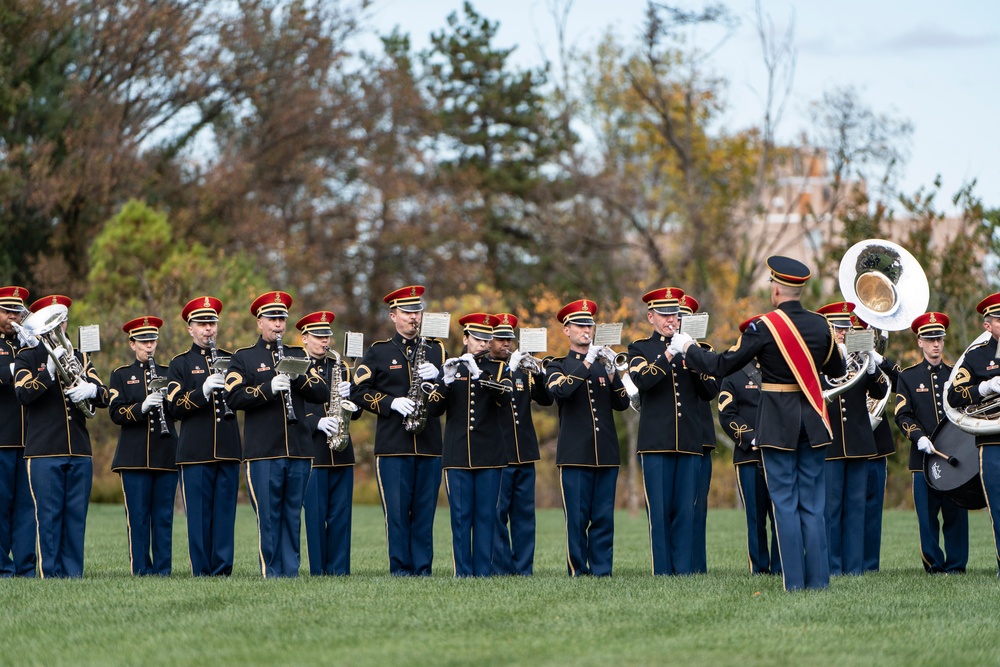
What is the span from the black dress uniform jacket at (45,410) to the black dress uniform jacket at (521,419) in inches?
135

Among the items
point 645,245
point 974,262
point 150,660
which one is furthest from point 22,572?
point 645,245

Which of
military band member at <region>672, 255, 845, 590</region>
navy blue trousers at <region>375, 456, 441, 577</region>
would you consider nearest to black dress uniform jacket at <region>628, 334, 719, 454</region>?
military band member at <region>672, 255, 845, 590</region>

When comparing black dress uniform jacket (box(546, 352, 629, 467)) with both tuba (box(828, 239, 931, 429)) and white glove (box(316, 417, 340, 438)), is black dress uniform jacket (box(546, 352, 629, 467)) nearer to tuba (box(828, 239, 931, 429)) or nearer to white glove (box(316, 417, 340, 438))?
white glove (box(316, 417, 340, 438))

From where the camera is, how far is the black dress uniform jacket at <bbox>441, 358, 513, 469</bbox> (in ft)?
37.8

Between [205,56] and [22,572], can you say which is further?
[205,56]

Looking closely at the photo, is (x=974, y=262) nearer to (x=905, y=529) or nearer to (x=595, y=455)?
(x=905, y=529)

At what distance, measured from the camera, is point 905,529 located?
19812 millimetres

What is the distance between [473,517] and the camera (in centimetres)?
1159

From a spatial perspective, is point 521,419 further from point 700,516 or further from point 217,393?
point 217,393

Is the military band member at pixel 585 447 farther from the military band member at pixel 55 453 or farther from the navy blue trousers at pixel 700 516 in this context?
the military band member at pixel 55 453

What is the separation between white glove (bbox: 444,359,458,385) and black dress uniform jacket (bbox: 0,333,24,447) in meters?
3.61

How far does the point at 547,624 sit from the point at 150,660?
7.68 feet

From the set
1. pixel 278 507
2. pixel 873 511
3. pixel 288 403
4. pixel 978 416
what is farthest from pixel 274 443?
pixel 978 416

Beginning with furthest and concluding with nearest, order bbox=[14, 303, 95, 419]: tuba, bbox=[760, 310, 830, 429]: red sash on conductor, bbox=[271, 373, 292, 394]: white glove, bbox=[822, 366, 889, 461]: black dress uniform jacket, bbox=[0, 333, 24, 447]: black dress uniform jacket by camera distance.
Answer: bbox=[822, 366, 889, 461]: black dress uniform jacket → bbox=[0, 333, 24, 447]: black dress uniform jacket → bbox=[14, 303, 95, 419]: tuba → bbox=[271, 373, 292, 394]: white glove → bbox=[760, 310, 830, 429]: red sash on conductor
